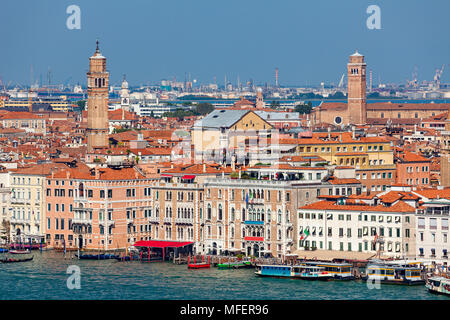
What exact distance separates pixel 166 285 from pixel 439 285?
25.3 feet

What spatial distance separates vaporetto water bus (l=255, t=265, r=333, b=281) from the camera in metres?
39.2

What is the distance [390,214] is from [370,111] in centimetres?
7588

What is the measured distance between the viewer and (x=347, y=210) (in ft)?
134

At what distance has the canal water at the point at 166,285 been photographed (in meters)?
36.4

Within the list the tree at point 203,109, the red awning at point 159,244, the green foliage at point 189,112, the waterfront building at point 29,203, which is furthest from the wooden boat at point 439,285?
the tree at point 203,109

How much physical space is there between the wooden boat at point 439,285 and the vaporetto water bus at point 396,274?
1.16m

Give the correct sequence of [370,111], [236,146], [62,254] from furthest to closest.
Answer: [370,111] < [236,146] < [62,254]

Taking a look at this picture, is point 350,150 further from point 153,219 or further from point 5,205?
point 5,205

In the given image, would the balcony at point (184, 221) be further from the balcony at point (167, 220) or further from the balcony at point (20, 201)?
the balcony at point (20, 201)

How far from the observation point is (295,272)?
3978 cm

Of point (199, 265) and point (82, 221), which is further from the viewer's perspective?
point (82, 221)

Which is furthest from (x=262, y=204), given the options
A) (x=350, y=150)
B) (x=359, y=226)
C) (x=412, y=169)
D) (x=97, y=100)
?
(x=97, y=100)
